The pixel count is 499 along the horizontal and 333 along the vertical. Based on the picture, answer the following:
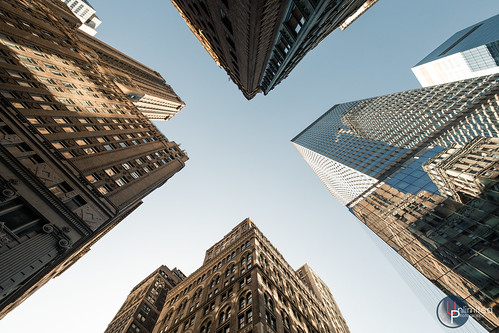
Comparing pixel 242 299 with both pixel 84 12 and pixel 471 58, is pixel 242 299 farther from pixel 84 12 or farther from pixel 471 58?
pixel 84 12

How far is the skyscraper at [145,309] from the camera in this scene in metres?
58.2

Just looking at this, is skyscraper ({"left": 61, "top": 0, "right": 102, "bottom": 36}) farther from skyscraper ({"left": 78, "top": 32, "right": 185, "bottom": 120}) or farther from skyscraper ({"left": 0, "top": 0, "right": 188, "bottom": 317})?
skyscraper ({"left": 0, "top": 0, "right": 188, "bottom": 317})

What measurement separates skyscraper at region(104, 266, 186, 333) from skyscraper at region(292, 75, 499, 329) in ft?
184

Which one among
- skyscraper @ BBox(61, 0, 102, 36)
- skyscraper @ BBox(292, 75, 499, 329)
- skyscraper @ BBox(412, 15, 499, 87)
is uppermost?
skyscraper @ BBox(61, 0, 102, 36)

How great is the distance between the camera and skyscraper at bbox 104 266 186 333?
58213 millimetres

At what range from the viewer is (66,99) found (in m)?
34.2

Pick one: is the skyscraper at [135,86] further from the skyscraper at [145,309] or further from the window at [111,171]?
the skyscraper at [145,309]

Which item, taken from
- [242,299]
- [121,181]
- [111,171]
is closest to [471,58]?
[242,299]

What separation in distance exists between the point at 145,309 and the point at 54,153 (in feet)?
179

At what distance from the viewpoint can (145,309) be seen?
63.8 metres

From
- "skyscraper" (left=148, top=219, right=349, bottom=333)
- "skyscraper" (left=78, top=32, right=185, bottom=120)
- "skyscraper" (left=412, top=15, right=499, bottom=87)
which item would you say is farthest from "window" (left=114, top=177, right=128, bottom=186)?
"skyscraper" (left=412, top=15, right=499, bottom=87)

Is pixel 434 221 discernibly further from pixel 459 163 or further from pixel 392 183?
pixel 392 183

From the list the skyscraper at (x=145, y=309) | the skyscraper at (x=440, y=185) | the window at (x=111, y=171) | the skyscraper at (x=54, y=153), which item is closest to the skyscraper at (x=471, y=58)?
the skyscraper at (x=440, y=185)

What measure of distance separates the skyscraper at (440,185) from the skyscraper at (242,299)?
17517mm
